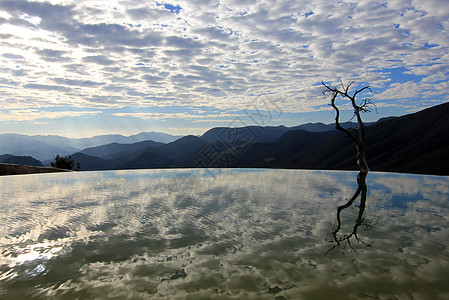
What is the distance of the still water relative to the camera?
3.14 meters

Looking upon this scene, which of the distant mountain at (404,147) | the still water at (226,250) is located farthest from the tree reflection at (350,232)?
the distant mountain at (404,147)

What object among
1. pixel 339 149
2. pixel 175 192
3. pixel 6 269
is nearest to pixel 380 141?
pixel 339 149

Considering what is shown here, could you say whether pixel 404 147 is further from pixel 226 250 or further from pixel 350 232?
pixel 226 250

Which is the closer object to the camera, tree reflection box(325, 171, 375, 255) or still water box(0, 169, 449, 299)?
still water box(0, 169, 449, 299)

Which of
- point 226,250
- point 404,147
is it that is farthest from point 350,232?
point 404,147

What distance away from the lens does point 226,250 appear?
4.33 m

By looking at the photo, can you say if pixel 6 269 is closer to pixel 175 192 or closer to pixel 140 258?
pixel 140 258

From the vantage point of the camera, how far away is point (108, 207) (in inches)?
298

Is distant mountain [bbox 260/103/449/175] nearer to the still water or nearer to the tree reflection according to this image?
the tree reflection

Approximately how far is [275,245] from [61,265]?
3.21 m

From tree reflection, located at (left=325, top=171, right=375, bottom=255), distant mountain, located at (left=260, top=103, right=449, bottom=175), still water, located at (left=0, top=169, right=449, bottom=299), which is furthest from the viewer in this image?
distant mountain, located at (left=260, top=103, right=449, bottom=175)

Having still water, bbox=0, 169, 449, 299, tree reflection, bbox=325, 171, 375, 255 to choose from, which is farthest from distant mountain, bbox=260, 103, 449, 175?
still water, bbox=0, 169, 449, 299

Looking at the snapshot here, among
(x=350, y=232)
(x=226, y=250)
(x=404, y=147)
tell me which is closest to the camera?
(x=226, y=250)

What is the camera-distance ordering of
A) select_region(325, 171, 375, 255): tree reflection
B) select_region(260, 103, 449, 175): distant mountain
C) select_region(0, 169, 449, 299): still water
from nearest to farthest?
1. select_region(0, 169, 449, 299): still water
2. select_region(325, 171, 375, 255): tree reflection
3. select_region(260, 103, 449, 175): distant mountain
